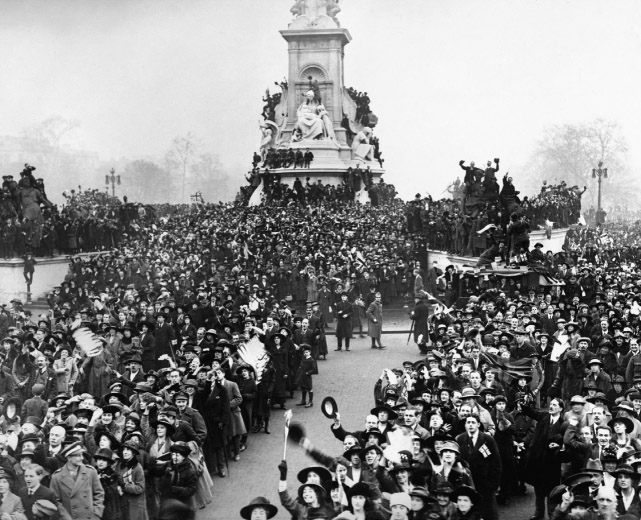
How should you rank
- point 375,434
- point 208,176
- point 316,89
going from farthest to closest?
point 208,176
point 316,89
point 375,434

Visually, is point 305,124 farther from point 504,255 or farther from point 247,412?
point 247,412

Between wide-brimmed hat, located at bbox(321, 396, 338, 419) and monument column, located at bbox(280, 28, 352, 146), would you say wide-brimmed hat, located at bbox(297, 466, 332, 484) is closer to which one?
wide-brimmed hat, located at bbox(321, 396, 338, 419)

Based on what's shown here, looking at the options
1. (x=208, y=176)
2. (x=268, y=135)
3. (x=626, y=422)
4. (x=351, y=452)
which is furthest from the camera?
(x=208, y=176)

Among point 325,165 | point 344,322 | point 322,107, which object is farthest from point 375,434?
point 322,107

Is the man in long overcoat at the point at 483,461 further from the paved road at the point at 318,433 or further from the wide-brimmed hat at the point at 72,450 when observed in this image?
the wide-brimmed hat at the point at 72,450

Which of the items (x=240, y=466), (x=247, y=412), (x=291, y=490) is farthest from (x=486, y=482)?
(x=247, y=412)

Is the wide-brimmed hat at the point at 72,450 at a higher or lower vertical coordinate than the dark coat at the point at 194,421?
higher

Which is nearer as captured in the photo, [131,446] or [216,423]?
[131,446]

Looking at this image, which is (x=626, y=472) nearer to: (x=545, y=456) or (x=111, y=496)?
(x=545, y=456)

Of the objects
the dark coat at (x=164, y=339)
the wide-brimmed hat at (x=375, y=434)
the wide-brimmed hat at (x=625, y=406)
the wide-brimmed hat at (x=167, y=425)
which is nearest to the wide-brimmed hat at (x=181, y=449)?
the wide-brimmed hat at (x=167, y=425)
